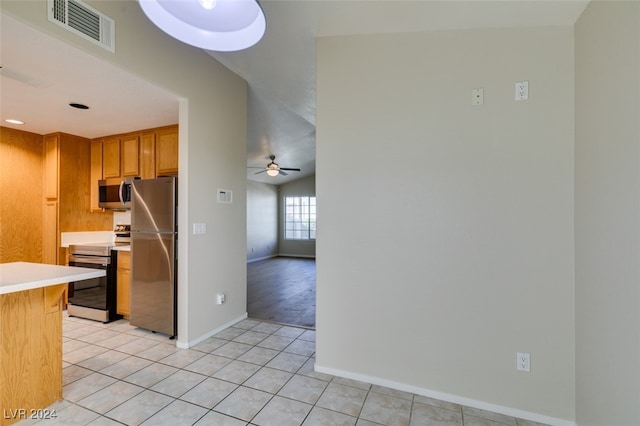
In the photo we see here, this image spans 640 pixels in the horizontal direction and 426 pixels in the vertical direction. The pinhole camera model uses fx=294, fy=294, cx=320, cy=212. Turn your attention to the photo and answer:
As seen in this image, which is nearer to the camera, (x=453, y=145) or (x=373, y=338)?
(x=453, y=145)

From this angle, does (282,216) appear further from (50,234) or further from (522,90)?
(522,90)

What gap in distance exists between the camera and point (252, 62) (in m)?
3.00

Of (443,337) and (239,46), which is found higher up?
(239,46)

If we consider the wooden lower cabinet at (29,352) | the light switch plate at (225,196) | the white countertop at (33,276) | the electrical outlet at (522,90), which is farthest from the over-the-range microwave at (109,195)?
the electrical outlet at (522,90)

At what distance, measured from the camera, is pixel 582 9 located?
166cm

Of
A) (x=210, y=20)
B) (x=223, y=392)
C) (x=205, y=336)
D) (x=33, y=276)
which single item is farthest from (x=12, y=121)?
(x=223, y=392)

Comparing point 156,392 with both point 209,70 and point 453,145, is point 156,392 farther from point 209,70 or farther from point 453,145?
point 209,70

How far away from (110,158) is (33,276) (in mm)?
2622

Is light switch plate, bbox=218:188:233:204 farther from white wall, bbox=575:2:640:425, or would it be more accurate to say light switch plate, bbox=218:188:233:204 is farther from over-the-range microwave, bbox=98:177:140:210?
white wall, bbox=575:2:640:425

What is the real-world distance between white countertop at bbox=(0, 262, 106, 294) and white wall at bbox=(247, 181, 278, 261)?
629 centimetres

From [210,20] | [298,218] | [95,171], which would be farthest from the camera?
[298,218]

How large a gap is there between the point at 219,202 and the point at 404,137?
6.60 feet

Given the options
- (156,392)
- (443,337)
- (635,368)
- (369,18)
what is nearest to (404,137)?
(369,18)

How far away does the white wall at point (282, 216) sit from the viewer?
9602 mm
